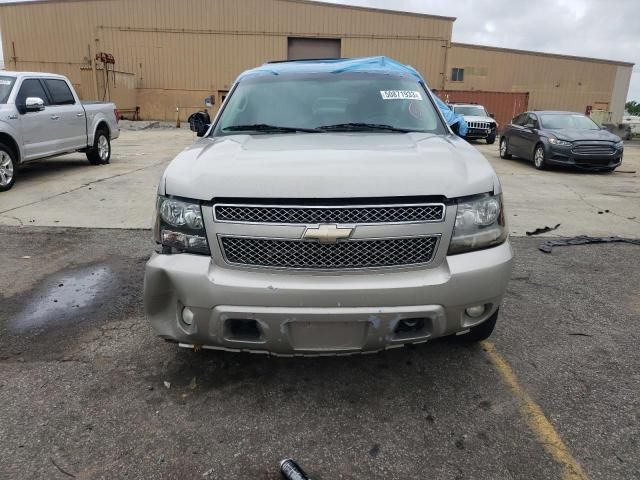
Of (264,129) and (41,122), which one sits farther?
(41,122)

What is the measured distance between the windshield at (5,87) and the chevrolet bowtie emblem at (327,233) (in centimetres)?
822

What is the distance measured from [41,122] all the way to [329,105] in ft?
24.2

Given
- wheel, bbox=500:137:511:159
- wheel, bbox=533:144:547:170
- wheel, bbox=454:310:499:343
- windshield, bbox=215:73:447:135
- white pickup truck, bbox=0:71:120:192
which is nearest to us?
wheel, bbox=454:310:499:343

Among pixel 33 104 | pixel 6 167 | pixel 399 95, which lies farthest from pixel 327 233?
pixel 33 104

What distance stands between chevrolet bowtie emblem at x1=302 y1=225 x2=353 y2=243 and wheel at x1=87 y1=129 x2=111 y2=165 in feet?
34.1

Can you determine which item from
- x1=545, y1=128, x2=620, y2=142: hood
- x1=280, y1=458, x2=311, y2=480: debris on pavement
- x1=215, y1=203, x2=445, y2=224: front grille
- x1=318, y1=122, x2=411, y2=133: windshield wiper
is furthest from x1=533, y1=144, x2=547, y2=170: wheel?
x1=280, y1=458, x2=311, y2=480: debris on pavement

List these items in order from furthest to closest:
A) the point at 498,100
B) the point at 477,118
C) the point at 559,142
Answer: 1. the point at 498,100
2. the point at 477,118
3. the point at 559,142

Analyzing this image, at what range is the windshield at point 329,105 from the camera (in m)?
3.61

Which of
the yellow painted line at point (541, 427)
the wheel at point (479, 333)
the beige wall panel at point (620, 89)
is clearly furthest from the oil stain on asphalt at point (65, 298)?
the beige wall panel at point (620, 89)

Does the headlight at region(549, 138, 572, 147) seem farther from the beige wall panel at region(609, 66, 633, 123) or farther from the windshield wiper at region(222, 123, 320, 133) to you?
the beige wall panel at region(609, 66, 633, 123)

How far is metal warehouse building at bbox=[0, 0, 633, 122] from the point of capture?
31.4 metres

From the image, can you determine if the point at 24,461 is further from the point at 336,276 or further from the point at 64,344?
the point at 336,276

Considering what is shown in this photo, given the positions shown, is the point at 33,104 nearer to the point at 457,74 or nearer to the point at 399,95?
the point at 399,95

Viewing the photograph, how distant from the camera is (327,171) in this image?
2.45 metres
